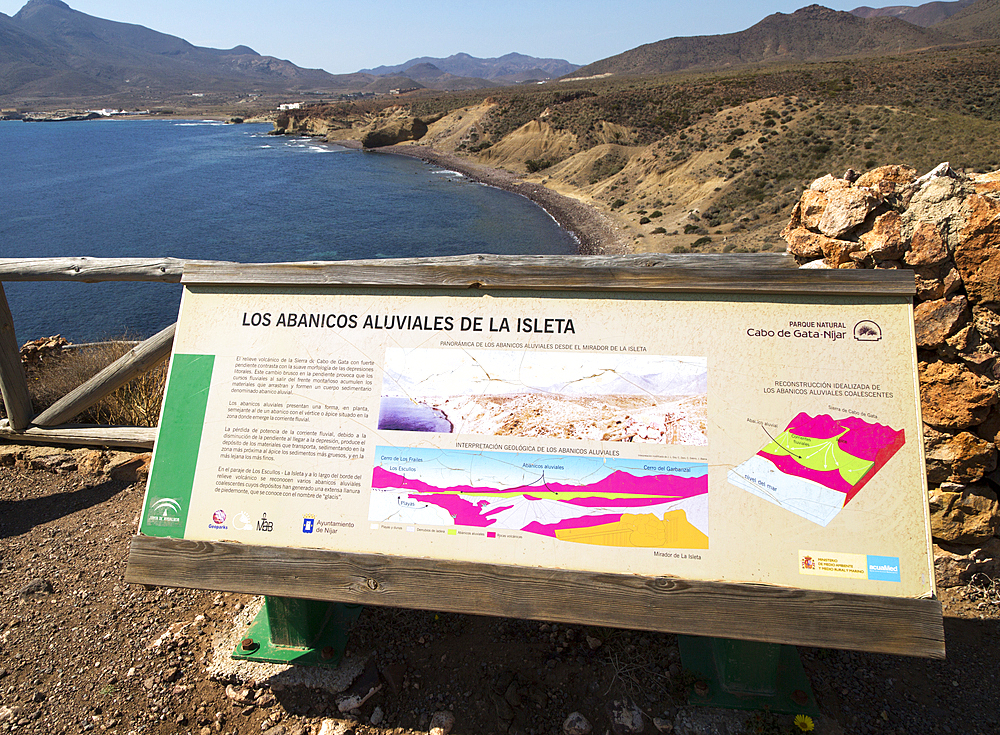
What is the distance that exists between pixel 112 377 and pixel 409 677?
10.6ft

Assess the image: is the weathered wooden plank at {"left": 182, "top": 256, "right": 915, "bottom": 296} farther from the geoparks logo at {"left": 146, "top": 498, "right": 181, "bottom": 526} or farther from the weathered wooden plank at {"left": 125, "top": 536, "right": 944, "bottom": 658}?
the weathered wooden plank at {"left": 125, "top": 536, "right": 944, "bottom": 658}

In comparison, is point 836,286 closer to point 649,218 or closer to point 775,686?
point 775,686

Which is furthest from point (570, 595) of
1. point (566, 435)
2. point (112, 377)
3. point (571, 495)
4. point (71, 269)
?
point (71, 269)

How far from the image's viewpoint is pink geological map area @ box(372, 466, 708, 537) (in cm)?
202

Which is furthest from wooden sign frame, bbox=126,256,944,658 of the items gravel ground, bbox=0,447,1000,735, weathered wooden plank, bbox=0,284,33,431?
weathered wooden plank, bbox=0,284,33,431

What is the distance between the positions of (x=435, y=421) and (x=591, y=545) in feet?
2.43

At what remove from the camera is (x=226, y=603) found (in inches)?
121

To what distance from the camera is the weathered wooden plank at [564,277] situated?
6.96ft

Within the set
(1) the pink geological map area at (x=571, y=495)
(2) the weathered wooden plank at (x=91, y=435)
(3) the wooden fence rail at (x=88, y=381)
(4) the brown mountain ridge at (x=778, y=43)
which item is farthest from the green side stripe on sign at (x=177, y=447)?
(4) the brown mountain ridge at (x=778, y=43)

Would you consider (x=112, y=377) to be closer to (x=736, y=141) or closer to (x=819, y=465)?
(x=819, y=465)

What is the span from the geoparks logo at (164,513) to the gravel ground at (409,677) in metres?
0.88

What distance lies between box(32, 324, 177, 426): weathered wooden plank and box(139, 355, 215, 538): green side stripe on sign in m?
1.94

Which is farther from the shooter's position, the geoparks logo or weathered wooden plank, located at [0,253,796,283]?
weathered wooden plank, located at [0,253,796,283]

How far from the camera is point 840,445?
6.55 feet
